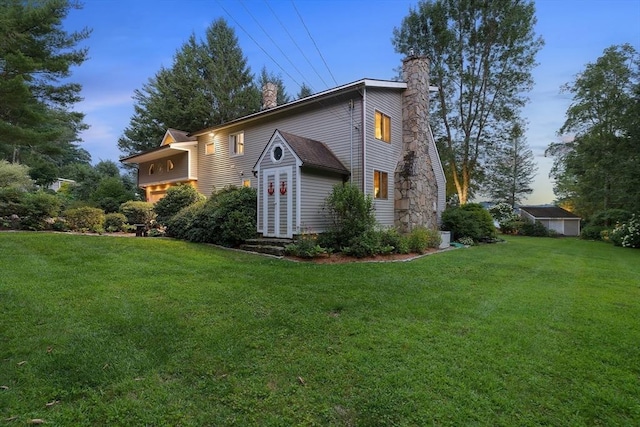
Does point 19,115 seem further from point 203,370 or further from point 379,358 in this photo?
point 379,358

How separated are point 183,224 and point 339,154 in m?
6.41

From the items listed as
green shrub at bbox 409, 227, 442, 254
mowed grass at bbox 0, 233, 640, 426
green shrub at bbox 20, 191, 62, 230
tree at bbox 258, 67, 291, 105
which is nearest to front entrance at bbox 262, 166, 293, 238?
mowed grass at bbox 0, 233, 640, 426

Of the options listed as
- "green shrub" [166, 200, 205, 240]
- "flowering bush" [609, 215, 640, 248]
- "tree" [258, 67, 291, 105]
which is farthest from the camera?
"tree" [258, 67, 291, 105]

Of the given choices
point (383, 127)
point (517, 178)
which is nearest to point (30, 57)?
point (383, 127)

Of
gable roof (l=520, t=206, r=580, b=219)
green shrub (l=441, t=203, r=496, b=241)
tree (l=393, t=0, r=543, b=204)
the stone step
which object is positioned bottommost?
the stone step

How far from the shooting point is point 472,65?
20.4 meters

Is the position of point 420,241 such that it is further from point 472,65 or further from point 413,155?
point 472,65

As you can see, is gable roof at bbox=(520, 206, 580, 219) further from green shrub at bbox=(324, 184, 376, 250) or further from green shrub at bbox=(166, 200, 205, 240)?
green shrub at bbox=(166, 200, 205, 240)

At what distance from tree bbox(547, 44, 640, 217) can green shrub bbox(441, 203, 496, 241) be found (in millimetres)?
8114

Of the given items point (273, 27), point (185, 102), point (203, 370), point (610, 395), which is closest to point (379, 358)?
point (203, 370)

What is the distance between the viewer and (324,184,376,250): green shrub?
9.40m

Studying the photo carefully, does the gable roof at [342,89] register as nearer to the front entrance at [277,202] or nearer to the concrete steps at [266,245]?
the front entrance at [277,202]

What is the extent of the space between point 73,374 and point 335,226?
308 inches

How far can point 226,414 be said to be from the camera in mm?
2404
